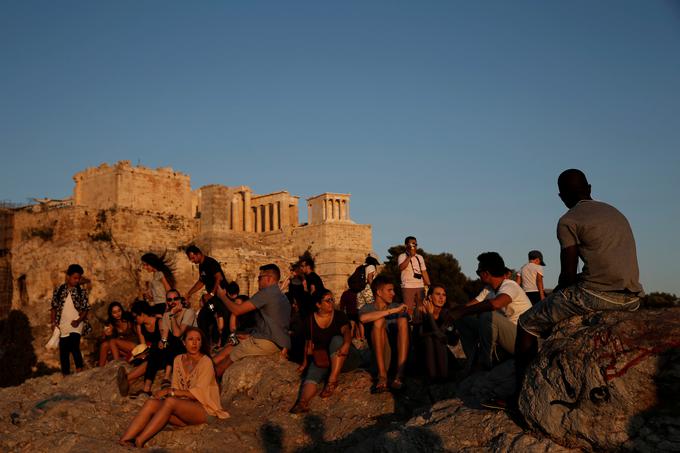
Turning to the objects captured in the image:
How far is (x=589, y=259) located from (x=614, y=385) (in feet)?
2.94

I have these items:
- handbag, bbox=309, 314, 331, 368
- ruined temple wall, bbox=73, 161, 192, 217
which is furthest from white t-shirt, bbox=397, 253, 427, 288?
ruined temple wall, bbox=73, 161, 192, 217

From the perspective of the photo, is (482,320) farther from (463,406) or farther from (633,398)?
(633,398)

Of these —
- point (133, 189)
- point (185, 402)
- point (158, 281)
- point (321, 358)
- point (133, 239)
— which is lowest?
point (185, 402)

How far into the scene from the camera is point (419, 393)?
835cm

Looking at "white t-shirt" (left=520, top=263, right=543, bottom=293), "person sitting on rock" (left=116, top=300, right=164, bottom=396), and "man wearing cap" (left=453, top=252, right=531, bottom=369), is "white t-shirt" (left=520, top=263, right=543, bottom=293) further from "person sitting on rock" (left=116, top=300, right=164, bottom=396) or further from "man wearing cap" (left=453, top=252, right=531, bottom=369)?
"person sitting on rock" (left=116, top=300, right=164, bottom=396)

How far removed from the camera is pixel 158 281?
42.5 ft

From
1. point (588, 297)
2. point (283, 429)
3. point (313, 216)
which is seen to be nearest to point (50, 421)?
Result: point (283, 429)

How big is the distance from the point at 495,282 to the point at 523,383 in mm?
2322

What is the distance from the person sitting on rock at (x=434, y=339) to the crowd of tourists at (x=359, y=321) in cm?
1

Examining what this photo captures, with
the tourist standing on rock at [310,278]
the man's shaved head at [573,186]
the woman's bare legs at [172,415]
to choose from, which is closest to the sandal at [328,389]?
the woman's bare legs at [172,415]

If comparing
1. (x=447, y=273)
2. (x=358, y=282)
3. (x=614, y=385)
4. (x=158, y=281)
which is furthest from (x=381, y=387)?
(x=447, y=273)

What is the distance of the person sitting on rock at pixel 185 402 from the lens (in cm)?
764

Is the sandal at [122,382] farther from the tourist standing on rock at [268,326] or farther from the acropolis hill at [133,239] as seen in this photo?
the acropolis hill at [133,239]

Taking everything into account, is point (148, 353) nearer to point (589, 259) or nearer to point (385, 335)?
point (385, 335)
